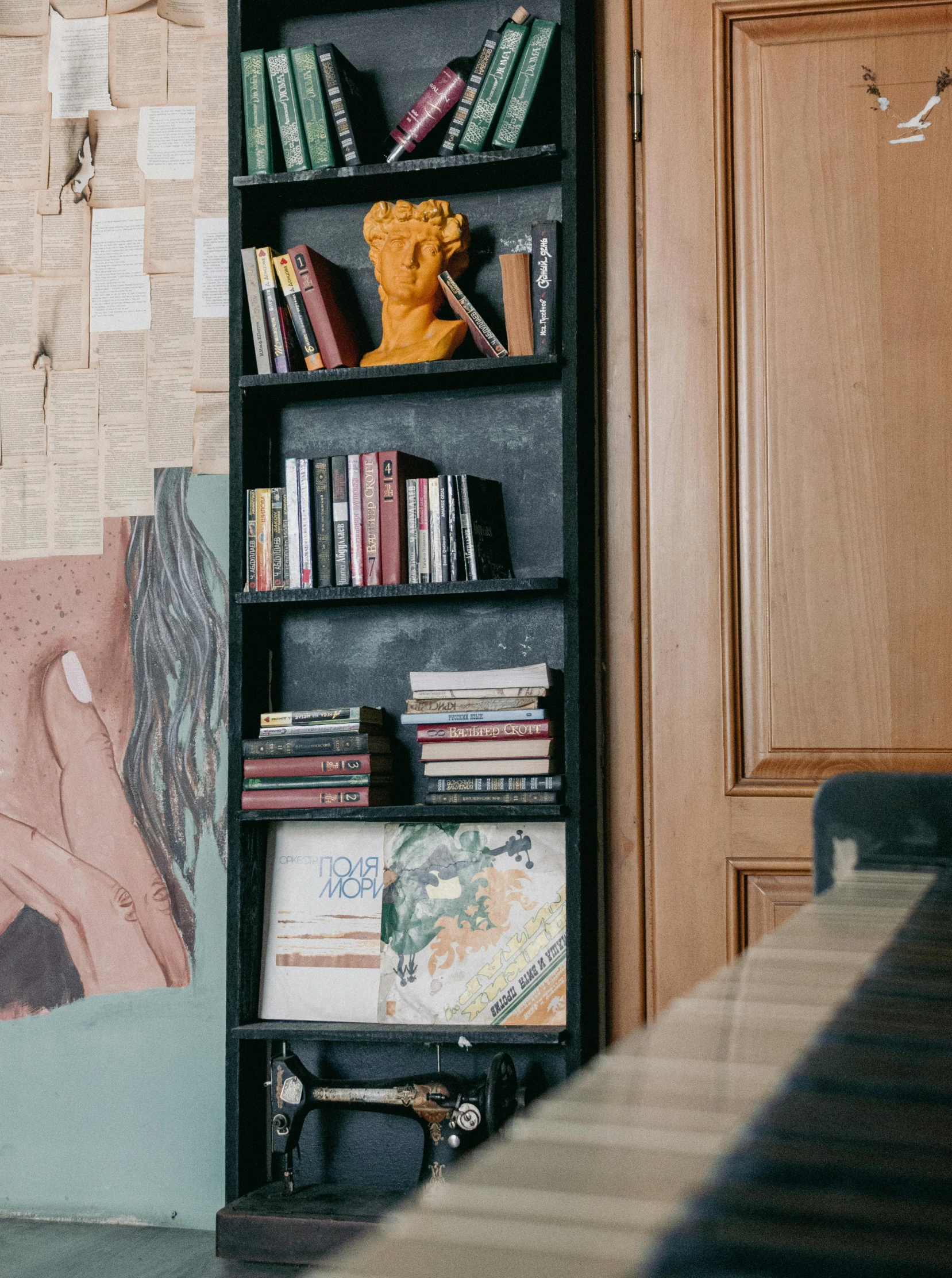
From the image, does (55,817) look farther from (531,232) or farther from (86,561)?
(531,232)

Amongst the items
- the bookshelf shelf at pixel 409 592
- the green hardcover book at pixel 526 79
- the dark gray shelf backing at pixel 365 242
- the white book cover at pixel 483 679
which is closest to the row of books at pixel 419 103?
the green hardcover book at pixel 526 79

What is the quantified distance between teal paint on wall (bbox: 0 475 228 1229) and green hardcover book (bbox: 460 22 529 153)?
2.83 ft

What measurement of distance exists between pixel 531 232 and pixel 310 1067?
1.65 meters

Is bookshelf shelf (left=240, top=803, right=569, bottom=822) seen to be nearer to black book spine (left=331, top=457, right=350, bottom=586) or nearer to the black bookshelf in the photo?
the black bookshelf

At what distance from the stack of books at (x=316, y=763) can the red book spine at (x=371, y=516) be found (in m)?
0.25

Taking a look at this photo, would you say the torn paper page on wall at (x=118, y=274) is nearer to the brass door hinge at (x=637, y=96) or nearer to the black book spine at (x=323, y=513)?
the black book spine at (x=323, y=513)

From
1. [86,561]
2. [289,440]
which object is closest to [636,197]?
[289,440]

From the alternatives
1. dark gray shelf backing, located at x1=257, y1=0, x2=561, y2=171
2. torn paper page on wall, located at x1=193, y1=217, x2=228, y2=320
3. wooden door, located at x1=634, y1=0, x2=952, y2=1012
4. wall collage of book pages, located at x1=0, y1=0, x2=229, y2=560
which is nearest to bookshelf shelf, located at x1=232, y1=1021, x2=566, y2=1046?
wooden door, located at x1=634, y1=0, x2=952, y2=1012

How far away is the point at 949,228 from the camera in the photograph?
2.11 m

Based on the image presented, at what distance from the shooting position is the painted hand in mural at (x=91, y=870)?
2.44 metres

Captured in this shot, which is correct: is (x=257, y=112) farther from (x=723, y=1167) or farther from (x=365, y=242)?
(x=723, y=1167)

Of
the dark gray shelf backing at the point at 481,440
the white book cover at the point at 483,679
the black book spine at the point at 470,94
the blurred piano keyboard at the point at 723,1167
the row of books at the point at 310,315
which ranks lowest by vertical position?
the blurred piano keyboard at the point at 723,1167

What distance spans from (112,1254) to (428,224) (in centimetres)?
200

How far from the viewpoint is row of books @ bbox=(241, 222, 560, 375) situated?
2.19 meters
